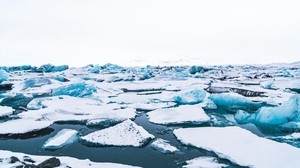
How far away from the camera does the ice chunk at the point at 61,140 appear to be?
3.23 m

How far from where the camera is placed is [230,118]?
4.71m

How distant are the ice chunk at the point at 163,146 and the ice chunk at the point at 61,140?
1.02 meters

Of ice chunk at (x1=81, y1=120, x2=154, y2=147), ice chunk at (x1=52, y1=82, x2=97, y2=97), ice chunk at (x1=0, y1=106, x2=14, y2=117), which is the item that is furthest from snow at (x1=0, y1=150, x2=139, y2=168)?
ice chunk at (x1=52, y1=82, x2=97, y2=97)

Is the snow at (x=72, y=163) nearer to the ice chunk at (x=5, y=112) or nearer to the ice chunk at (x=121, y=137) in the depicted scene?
the ice chunk at (x=121, y=137)

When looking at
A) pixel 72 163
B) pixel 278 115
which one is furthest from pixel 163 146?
pixel 278 115

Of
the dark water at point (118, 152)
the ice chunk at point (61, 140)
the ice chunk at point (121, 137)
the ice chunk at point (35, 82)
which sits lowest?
the dark water at point (118, 152)

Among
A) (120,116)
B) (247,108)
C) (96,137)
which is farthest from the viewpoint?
(247,108)

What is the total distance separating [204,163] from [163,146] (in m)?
0.60

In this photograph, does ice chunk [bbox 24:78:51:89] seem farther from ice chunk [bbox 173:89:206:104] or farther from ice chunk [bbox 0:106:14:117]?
ice chunk [bbox 173:89:206:104]

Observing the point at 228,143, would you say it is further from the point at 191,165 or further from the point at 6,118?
the point at 6,118

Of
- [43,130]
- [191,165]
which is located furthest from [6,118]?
[191,165]

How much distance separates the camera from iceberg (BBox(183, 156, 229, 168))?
2.63m

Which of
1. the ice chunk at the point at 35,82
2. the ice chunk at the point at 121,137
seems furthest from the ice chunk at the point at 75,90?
the ice chunk at the point at 121,137

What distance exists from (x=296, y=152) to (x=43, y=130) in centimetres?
313
